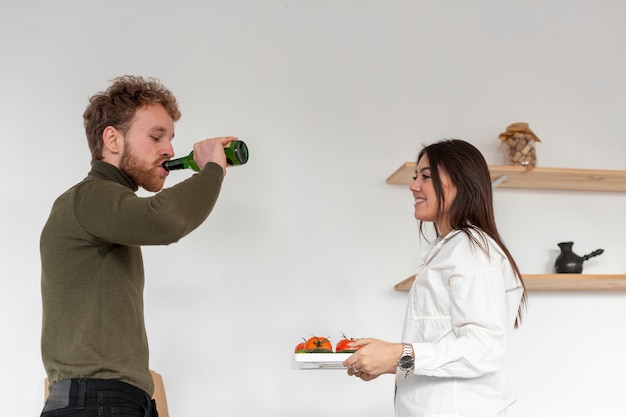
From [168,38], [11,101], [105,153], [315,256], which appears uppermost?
[168,38]

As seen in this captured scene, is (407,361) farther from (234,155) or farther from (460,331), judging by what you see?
(234,155)

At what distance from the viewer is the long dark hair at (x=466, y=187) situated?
175 cm

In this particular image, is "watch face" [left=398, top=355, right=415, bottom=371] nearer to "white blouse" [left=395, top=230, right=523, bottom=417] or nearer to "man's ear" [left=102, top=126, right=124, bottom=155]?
"white blouse" [left=395, top=230, right=523, bottom=417]

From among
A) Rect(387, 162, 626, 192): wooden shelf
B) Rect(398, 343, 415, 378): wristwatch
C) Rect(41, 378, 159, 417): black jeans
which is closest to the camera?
Rect(41, 378, 159, 417): black jeans

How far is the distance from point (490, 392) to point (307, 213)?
122cm

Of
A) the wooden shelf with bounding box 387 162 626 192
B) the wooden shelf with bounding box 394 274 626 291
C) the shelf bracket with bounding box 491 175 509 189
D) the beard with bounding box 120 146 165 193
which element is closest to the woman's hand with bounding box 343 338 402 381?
the beard with bounding box 120 146 165 193

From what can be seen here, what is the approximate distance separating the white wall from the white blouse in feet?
3.23

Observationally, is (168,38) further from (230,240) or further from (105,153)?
(105,153)

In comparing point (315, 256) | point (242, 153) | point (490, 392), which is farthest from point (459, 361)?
point (315, 256)

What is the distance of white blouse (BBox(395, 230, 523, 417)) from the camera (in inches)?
61.3

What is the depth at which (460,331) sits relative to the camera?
5.21 feet

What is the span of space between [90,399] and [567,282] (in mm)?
1830

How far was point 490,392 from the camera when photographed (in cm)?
162

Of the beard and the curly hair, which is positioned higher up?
the curly hair
